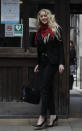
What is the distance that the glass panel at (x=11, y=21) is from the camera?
6.24 meters

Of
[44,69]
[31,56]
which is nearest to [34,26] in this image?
[31,56]

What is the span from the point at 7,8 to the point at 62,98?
1.93m

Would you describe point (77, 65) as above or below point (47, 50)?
below

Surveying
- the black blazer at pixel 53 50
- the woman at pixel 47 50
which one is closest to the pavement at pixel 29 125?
the woman at pixel 47 50

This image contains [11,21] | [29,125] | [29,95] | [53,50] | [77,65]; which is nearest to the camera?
[53,50]

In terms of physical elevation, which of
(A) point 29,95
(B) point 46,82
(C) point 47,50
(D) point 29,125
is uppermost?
(C) point 47,50

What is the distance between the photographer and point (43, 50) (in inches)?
219

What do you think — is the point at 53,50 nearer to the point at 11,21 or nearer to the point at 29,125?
the point at 11,21

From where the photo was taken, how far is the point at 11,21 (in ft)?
20.5

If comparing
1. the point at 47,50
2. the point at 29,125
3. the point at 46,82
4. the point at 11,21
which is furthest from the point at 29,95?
the point at 11,21

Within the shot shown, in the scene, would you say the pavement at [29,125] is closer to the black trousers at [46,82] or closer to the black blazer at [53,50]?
the black trousers at [46,82]

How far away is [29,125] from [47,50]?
1338 millimetres

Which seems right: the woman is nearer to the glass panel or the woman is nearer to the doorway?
the glass panel

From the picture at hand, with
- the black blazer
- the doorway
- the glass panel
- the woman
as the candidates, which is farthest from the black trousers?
the doorway
